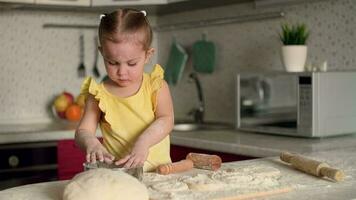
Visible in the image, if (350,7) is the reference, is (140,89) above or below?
below

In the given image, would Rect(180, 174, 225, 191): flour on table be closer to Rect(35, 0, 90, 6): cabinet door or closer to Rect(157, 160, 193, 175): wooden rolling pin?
Rect(157, 160, 193, 175): wooden rolling pin

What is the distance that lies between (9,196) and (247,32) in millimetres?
1820

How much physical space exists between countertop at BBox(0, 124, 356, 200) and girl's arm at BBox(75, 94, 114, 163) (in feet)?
0.30

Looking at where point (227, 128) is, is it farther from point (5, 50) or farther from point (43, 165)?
point (5, 50)

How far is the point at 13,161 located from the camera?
2.21 metres

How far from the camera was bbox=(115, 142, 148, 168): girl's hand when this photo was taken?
105 cm

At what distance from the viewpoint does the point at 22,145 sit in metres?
2.22

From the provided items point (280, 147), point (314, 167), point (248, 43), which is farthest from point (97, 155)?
point (248, 43)

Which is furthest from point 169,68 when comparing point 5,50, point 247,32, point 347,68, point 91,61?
point 347,68

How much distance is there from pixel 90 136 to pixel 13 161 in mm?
1131

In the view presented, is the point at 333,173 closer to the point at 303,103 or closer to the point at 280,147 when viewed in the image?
the point at 280,147

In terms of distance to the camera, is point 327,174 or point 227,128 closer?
point 327,174

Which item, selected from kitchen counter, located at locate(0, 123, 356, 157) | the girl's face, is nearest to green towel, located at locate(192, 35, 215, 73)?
kitchen counter, located at locate(0, 123, 356, 157)

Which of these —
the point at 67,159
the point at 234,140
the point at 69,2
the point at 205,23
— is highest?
the point at 69,2
